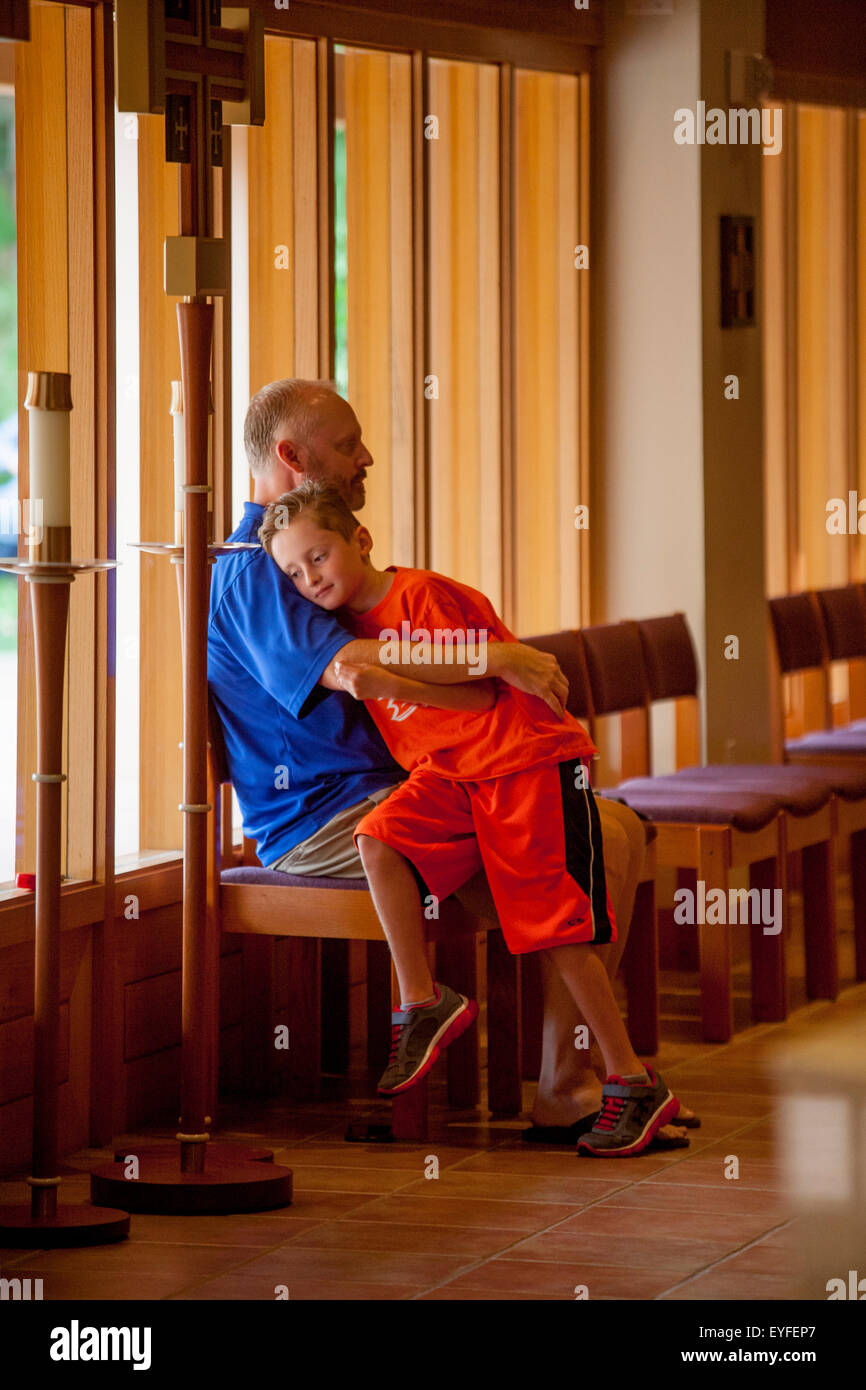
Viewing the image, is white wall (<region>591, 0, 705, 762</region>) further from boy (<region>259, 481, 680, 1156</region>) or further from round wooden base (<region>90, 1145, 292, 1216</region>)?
round wooden base (<region>90, 1145, 292, 1216</region>)

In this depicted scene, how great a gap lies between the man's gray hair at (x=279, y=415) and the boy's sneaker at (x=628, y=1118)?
1.25 metres

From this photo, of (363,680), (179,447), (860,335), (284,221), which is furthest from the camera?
(860,335)

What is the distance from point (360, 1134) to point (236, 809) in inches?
36.3

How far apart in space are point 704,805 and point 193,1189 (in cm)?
168

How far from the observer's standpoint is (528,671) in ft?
11.5

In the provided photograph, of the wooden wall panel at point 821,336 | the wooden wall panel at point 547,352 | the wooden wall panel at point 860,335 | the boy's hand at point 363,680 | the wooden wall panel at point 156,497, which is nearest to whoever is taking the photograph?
the boy's hand at point 363,680

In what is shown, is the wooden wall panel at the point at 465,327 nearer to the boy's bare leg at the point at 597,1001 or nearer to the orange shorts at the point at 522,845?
the orange shorts at the point at 522,845

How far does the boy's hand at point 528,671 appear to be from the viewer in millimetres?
3506

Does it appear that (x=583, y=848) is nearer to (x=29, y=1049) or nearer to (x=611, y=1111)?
(x=611, y=1111)

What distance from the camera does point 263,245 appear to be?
423 cm

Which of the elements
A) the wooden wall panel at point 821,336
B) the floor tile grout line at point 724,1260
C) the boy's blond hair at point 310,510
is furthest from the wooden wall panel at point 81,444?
the wooden wall panel at point 821,336

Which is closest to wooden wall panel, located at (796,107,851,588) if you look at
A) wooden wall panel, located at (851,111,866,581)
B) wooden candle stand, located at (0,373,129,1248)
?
wooden wall panel, located at (851,111,866,581)

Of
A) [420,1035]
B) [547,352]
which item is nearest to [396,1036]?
[420,1035]

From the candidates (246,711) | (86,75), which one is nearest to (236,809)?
(246,711)
